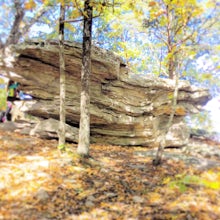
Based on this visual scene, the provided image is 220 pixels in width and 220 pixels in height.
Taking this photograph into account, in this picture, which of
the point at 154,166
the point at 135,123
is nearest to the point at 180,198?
the point at 154,166

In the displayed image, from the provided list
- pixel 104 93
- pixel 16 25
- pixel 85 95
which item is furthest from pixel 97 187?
pixel 16 25

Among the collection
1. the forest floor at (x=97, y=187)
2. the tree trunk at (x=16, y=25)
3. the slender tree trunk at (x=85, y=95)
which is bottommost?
the forest floor at (x=97, y=187)

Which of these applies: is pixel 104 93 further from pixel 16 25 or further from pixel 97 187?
pixel 16 25

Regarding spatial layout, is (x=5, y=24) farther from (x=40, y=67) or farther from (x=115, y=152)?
(x=115, y=152)

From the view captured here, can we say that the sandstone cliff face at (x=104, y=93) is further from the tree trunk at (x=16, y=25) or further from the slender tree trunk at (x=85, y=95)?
the tree trunk at (x=16, y=25)

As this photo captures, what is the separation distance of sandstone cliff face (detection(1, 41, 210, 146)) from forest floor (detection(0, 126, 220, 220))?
2.68 metres

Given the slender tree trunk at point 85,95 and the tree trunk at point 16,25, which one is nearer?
the slender tree trunk at point 85,95

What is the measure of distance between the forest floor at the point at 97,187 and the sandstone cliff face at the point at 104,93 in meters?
2.68

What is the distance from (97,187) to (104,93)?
5.85 m

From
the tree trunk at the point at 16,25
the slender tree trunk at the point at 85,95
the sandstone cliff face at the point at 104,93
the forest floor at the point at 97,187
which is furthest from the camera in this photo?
the tree trunk at the point at 16,25

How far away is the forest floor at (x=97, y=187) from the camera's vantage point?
483 centimetres

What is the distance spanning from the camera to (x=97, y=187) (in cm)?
614

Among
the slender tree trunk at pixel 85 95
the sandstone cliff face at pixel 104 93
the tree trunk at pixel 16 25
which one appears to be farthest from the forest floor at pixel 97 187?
the tree trunk at pixel 16 25

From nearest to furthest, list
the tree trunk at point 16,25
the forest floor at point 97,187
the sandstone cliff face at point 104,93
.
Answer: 1. the forest floor at point 97,187
2. the sandstone cliff face at point 104,93
3. the tree trunk at point 16,25
